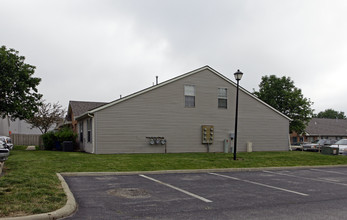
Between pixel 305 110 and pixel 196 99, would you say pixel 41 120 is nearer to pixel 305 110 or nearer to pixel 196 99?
pixel 196 99

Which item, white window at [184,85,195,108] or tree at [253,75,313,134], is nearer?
white window at [184,85,195,108]

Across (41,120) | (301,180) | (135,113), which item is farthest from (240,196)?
(41,120)

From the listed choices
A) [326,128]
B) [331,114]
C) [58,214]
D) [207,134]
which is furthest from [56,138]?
[331,114]

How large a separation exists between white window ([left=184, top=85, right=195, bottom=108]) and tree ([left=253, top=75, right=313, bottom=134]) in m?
25.5

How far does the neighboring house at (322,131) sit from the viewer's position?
58.3m

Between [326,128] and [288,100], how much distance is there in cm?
2333

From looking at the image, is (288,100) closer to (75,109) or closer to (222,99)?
(222,99)

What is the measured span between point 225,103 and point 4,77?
17205 millimetres

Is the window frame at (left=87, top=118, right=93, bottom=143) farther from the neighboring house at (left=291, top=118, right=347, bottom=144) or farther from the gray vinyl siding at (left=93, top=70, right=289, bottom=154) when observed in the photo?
the neighboring house at (left=291, top=118, right=347, bottom=144)

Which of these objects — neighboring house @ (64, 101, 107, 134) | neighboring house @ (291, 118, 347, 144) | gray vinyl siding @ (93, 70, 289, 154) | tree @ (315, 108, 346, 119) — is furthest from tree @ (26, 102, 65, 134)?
tree @ (315, 108, 346, 119)

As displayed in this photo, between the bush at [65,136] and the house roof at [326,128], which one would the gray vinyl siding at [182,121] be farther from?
the house roof at [326,128]

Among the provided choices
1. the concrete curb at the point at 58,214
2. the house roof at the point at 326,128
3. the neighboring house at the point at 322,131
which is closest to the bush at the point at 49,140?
the concrete curb at the point at 58,214

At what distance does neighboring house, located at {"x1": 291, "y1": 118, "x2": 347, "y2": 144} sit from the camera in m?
58.3

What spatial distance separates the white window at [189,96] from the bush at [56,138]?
32.2 feet
